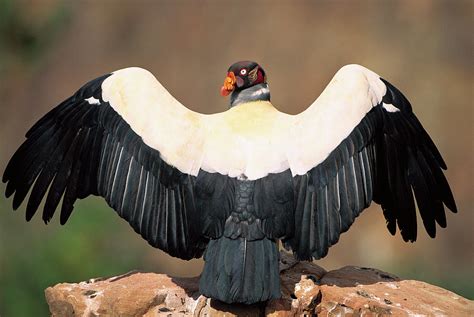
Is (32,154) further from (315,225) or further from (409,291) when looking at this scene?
(409,291)

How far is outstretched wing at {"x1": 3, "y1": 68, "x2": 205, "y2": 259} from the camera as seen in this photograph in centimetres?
701

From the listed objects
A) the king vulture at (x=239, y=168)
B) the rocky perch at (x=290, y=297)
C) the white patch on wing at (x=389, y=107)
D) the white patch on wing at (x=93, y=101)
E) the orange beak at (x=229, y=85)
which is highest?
the orange beak at (x=229, y=85)

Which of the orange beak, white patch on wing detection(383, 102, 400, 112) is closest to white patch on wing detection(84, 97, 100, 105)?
the orange beak

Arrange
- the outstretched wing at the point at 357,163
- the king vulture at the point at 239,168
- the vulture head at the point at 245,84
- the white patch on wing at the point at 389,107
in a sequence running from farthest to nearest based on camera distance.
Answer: the vulture head at the point at 245,84, the white patch on wing at the point at 389,107, the outstretched wing at the point at 357,163, the king vulture at the point at 239,168

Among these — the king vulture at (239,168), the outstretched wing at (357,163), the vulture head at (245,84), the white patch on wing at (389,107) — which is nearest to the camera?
the king vulture at (239,168)

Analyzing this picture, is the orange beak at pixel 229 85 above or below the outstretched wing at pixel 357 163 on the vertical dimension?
above

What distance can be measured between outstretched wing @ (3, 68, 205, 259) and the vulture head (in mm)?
396

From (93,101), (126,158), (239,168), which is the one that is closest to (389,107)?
(239,168)

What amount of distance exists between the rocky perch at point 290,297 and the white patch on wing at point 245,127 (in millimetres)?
679

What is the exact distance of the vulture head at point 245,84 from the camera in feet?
24.5

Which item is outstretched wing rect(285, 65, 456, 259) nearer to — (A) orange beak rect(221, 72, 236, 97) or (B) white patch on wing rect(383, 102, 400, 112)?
(B) white patch on wing rect(383, 102, 400, 112)

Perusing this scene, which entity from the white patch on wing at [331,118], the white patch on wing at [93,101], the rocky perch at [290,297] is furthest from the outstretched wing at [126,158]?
the white patch on wing at [331,118]

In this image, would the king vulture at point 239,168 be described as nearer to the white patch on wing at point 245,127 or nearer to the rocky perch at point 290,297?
the white patch on wing at point 245,127

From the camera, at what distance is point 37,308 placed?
40.4 feet
